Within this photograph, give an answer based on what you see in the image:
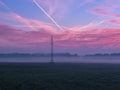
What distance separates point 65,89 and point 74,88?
1188 millimetres

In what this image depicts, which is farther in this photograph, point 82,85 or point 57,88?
point 82,85

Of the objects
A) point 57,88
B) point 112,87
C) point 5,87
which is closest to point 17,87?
point 5,87

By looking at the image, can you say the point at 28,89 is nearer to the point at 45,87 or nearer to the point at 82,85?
the point at 45,87

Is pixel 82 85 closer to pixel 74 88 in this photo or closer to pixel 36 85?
pixel 74 88

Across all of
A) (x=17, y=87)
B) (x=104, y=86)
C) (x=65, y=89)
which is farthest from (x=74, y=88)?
(x=17, y=87)

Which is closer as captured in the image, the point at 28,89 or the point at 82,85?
the point at 28,89

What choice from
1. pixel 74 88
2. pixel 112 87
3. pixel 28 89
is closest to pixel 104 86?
pixel 112 87

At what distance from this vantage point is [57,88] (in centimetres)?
2741

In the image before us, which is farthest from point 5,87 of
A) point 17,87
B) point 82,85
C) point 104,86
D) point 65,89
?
point 104,86

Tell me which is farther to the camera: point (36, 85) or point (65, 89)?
point (36, 85)

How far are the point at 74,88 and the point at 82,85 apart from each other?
2.41m

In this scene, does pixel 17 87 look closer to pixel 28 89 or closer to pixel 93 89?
pixel 28 89

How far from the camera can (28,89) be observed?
26719 mm

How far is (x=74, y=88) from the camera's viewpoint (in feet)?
90.9
